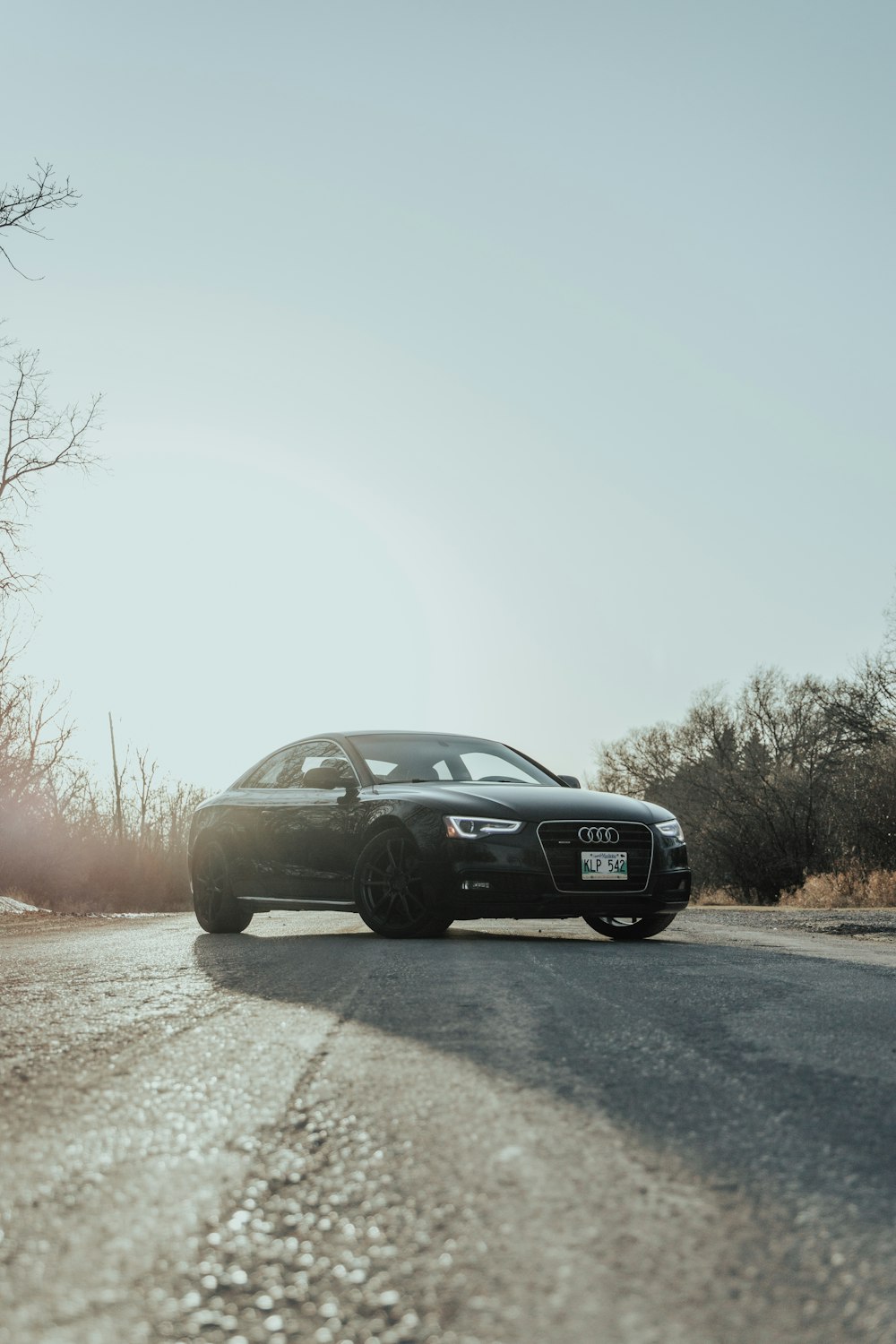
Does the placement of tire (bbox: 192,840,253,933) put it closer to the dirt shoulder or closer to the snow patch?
the dirt shoulder

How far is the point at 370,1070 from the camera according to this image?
332cm

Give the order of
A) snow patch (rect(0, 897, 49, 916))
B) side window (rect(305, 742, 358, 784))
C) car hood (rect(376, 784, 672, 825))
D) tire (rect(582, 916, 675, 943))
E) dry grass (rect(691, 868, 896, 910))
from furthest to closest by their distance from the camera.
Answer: dry grass (rect(691, 868, 896, 910)) → snow patch (rect(0, 897, 49, 916)) → side window (rect(305, 742, 358, 784)) → tire (rect(582, 916, 675, 943)) → car hood (rect(376, 784, 672, 825))

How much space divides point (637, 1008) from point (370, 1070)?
1.45m

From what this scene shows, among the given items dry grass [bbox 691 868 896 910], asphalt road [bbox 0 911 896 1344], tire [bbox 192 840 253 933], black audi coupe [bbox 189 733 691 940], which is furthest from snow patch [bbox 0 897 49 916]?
asphalt road [bbox 0 911 896 1344]

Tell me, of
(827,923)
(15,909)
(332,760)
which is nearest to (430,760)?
(332,760)

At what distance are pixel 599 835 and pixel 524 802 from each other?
1.70ft

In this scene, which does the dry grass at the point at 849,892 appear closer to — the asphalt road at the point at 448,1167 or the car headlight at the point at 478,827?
the car headlight at the point at 478,827

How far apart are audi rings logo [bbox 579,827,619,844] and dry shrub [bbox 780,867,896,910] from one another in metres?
12.0

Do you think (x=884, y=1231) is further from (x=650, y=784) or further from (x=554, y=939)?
(x=650, y=784)

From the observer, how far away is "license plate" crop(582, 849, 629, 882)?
7.82 m

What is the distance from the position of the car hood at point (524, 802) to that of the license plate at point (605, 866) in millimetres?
225

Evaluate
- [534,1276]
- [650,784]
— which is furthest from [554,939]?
[650,784]

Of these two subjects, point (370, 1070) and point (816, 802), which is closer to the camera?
point (370, 1070)

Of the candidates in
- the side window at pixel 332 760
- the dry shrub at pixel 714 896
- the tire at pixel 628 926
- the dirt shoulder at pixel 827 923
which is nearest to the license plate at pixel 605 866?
the tire at pixel 628 926
